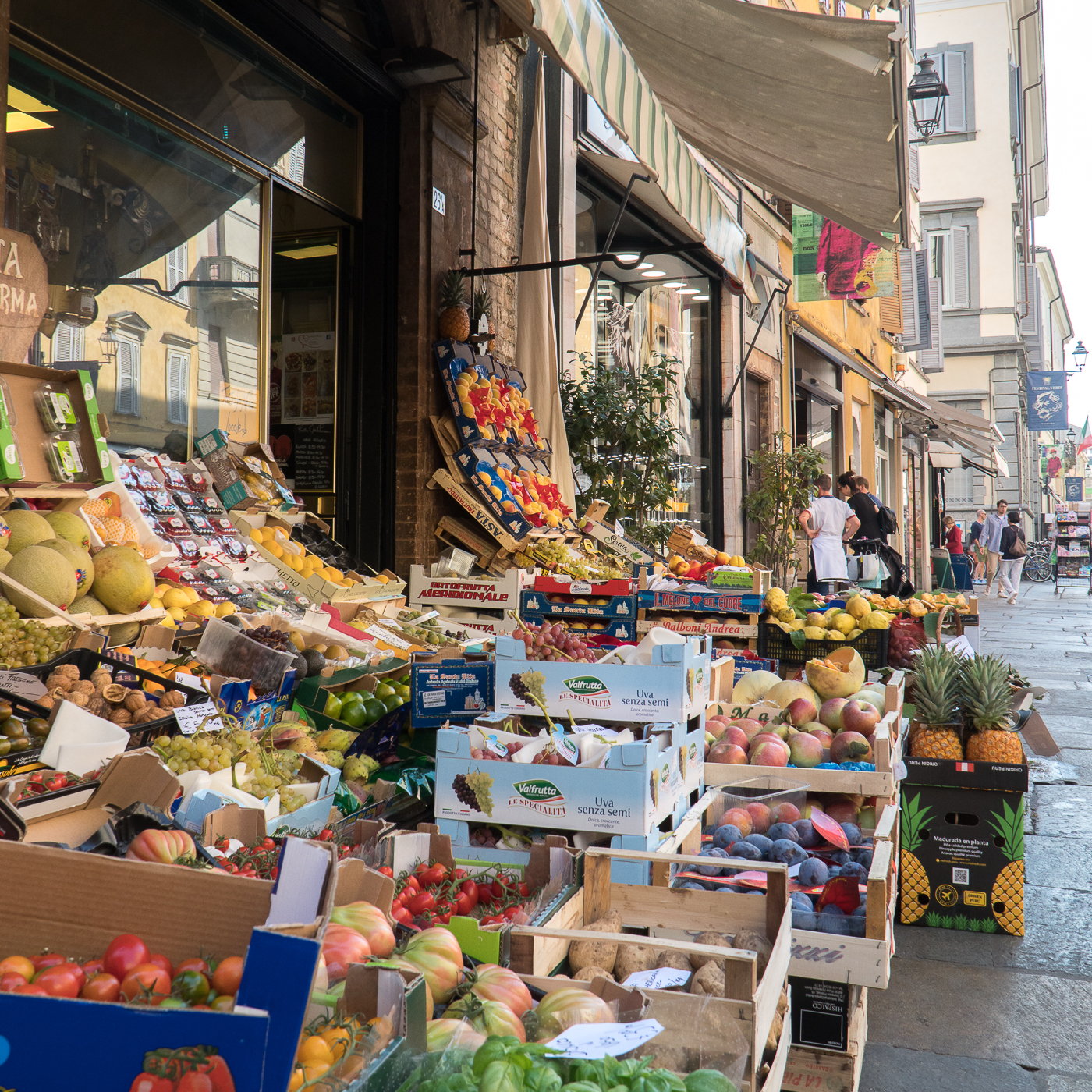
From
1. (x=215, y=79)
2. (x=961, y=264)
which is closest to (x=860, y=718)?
(x=215, y=79)

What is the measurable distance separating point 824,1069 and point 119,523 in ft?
11.6

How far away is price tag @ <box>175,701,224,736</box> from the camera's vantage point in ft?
9.27

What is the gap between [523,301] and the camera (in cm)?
793

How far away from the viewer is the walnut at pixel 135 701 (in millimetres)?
2873

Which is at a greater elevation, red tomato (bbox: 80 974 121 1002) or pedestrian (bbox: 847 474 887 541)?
pedestrian (bbox: 847 474 887 541)

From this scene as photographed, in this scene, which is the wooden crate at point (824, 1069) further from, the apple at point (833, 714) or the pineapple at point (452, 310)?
the pineapple at point (452, 310)

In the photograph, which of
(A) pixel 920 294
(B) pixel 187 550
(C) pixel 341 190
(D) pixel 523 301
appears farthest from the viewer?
(A) pixel 920 294

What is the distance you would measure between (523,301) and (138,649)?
→ 5090 millimetres

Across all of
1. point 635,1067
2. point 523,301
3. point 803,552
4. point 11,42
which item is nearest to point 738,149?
point 523,301

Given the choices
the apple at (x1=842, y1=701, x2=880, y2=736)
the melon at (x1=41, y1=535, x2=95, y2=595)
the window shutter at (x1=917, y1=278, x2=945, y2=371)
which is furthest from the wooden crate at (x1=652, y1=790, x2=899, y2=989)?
the window shutter at (x1=917, y1=278, x2=945, y2=371)

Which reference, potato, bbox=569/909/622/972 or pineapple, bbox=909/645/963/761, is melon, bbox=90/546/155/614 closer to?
potato, bbox=569/909/622/972

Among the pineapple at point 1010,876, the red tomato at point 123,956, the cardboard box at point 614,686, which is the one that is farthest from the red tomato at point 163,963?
the pineapple at point 1010,876

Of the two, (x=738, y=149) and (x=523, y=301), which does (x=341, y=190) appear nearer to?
(x=523, y=301)

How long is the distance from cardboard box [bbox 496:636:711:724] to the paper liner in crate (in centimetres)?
194
